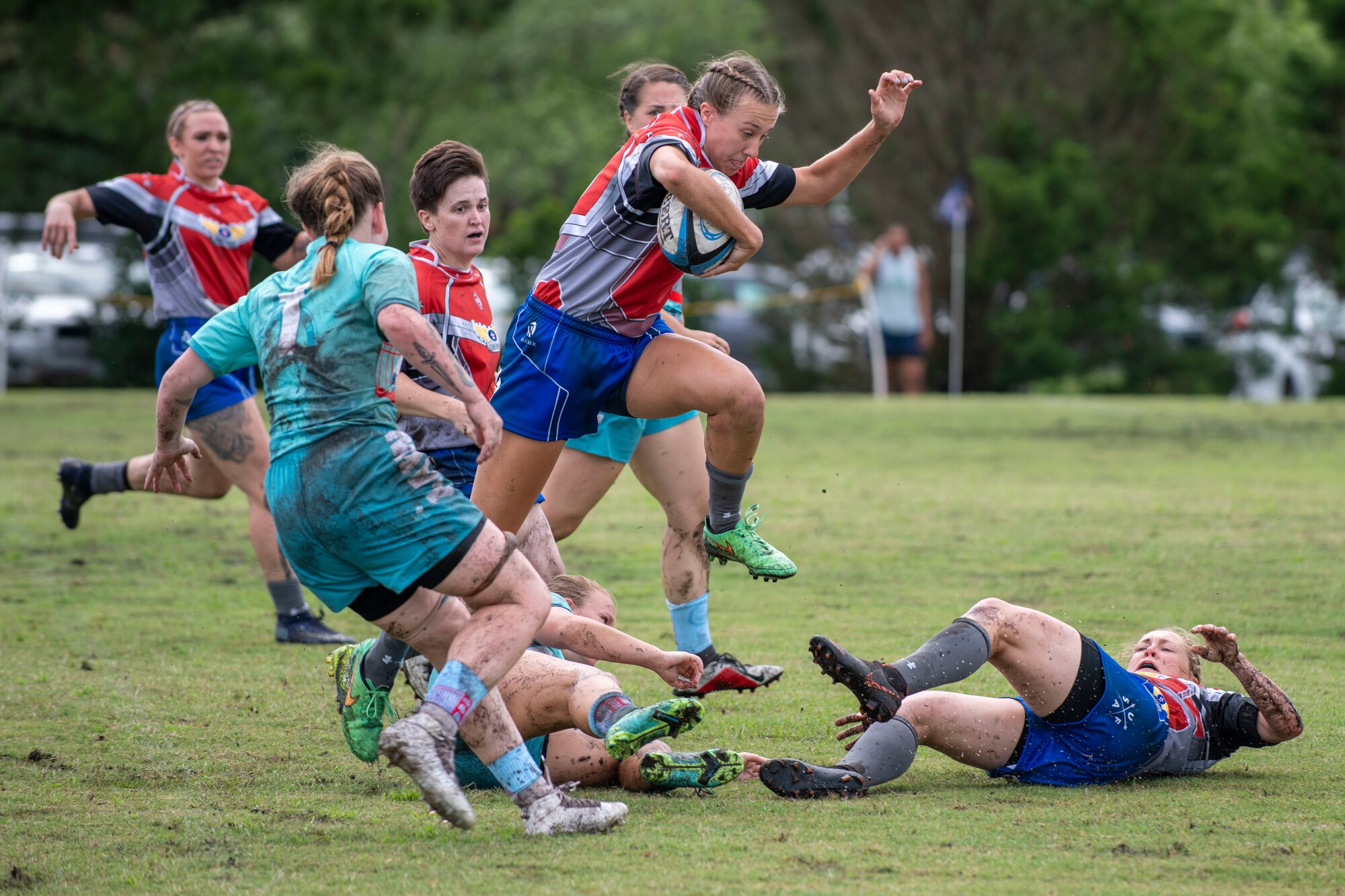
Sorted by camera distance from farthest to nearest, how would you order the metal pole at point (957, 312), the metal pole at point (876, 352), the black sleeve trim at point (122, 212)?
the metal pole at point (957, 312)
the metal pole at point (876, 352)
the black sleeve trim at point (122, 212)

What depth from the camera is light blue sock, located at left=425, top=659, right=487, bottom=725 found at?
4.03 m

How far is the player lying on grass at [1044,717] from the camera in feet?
14.8

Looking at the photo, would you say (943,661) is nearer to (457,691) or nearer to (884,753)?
(884,753)

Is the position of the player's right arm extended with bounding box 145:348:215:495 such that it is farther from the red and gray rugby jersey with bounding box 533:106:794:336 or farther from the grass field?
the red and gray rugby jersey with bounding box 533:106:794:336

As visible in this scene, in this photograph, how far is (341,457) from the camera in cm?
409

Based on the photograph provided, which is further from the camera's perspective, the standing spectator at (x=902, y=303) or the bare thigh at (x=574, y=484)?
the standing spectator at (x=902, y=303)

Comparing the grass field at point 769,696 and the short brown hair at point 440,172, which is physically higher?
the short brown hair at point 440,172

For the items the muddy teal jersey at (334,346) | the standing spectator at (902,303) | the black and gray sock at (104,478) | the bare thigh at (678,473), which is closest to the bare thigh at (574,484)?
the bare thigh at (678,473)

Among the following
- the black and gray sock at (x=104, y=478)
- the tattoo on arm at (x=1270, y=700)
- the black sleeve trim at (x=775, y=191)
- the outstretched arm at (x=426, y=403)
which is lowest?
the tattoo on arm at (x=1270, y=700)

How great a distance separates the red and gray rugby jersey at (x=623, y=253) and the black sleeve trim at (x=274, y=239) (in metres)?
2.43

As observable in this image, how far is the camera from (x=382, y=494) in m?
4.08

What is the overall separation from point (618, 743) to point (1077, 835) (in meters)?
1.19

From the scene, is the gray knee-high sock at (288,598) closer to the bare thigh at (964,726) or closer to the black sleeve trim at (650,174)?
the black sleeve trim at (650,174)

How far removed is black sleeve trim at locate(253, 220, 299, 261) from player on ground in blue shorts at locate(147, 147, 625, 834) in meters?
3.44
